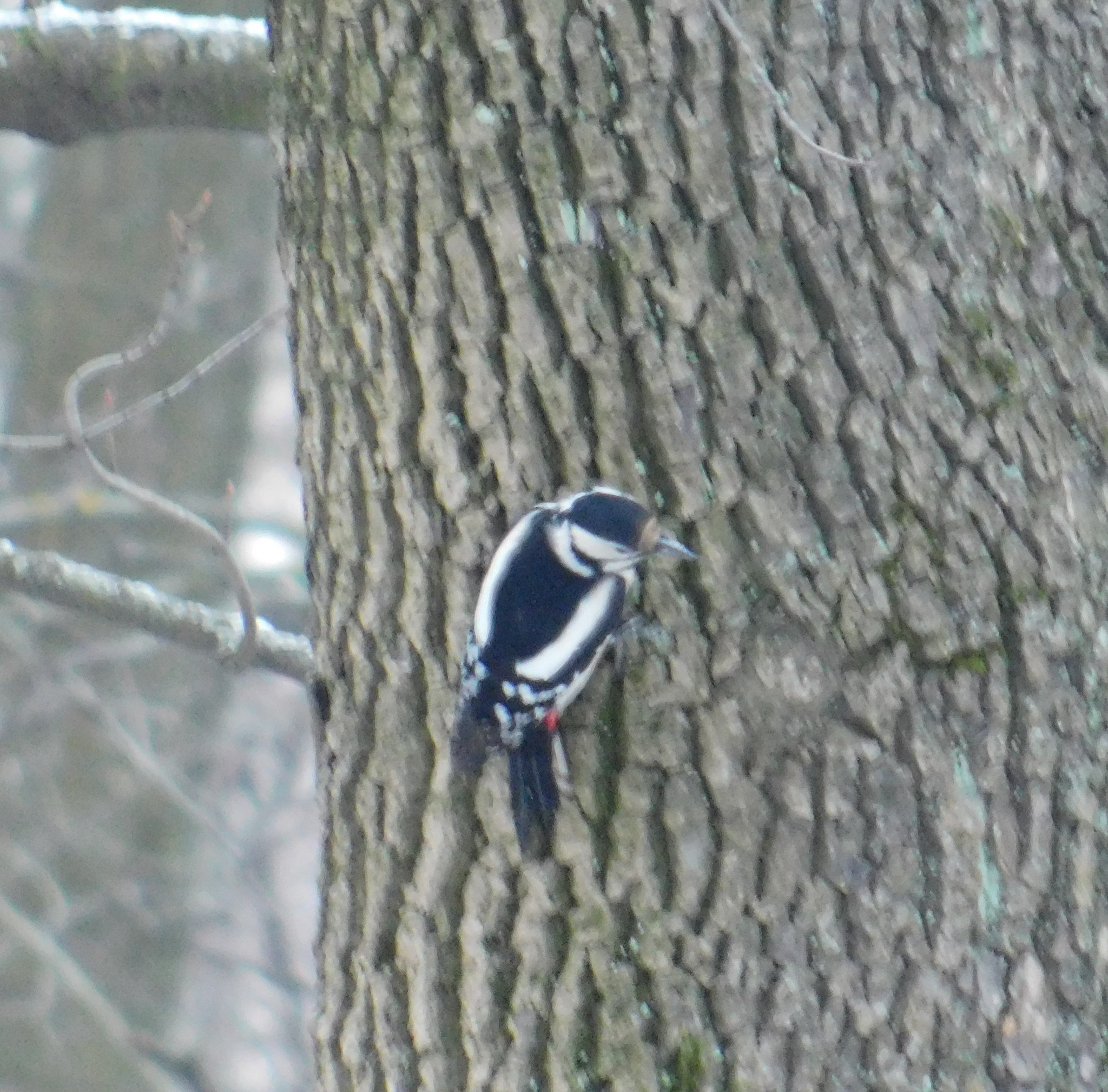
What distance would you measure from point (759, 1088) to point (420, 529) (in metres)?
0.93

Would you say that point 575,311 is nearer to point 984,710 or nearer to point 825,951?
point 984,710

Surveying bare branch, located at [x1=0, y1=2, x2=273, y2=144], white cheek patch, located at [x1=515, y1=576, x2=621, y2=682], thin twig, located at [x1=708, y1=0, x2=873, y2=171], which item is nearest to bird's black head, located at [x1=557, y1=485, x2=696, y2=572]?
white cheek patch, located at [x1=515, y1=576, x2=621, y2=682]

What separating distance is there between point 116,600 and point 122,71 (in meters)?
1.14

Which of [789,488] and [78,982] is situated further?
[78,982]

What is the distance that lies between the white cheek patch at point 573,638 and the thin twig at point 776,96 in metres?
0.72

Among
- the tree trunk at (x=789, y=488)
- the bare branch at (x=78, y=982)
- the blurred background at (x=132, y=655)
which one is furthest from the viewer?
the blurred background at (x=132, y=655)

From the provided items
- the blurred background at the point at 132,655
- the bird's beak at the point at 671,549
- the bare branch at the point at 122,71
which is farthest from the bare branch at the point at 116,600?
the blurred background at the point at 132,655

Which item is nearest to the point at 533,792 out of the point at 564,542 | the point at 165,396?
the point at 564,542

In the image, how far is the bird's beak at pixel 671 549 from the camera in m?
1.99

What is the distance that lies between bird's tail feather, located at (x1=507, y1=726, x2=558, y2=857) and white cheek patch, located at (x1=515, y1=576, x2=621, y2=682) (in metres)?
0.12

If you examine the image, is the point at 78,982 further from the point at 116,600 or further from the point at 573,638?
the point at 573,638

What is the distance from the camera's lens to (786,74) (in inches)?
77.8

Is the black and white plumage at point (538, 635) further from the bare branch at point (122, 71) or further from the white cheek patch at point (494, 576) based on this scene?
the bare branch at point (122, 71)

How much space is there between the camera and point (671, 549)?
199 cm
